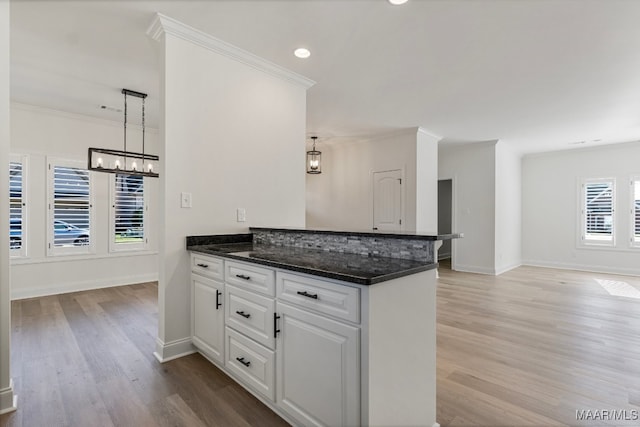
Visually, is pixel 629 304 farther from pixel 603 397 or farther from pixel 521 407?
pixel 521 407

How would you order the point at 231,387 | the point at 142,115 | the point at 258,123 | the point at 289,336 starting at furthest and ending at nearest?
the point at 142,115 → the point at 258,123 → the point at 231,387 → the point at 289,336

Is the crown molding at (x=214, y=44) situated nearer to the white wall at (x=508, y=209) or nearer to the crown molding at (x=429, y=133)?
the crown molding at (x=429, y=133)

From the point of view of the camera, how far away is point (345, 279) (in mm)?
1442

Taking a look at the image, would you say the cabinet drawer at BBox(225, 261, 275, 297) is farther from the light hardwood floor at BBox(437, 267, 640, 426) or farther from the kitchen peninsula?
the light hardwood floor at BBox(437, 267, 640, 426)

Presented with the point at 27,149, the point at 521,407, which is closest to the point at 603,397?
the point at 521,407

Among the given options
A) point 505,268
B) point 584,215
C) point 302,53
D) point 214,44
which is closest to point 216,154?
point 214,44

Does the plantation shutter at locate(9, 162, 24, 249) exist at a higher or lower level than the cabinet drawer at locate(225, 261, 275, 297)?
higher

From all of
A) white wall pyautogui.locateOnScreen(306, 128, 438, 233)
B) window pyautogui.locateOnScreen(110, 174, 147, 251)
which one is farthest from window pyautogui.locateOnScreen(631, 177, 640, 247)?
window pyautogui.locateOnScreen(110, 174, 147, 251)

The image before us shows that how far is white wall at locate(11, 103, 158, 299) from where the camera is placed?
4562 millimetres

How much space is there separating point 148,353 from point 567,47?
177 inches

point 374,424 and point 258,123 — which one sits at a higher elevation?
point 258,123

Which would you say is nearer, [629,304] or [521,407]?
[521,407]

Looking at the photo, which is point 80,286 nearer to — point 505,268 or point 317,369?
point 317,369

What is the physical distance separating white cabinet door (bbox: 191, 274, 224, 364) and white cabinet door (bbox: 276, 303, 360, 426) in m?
0.74
